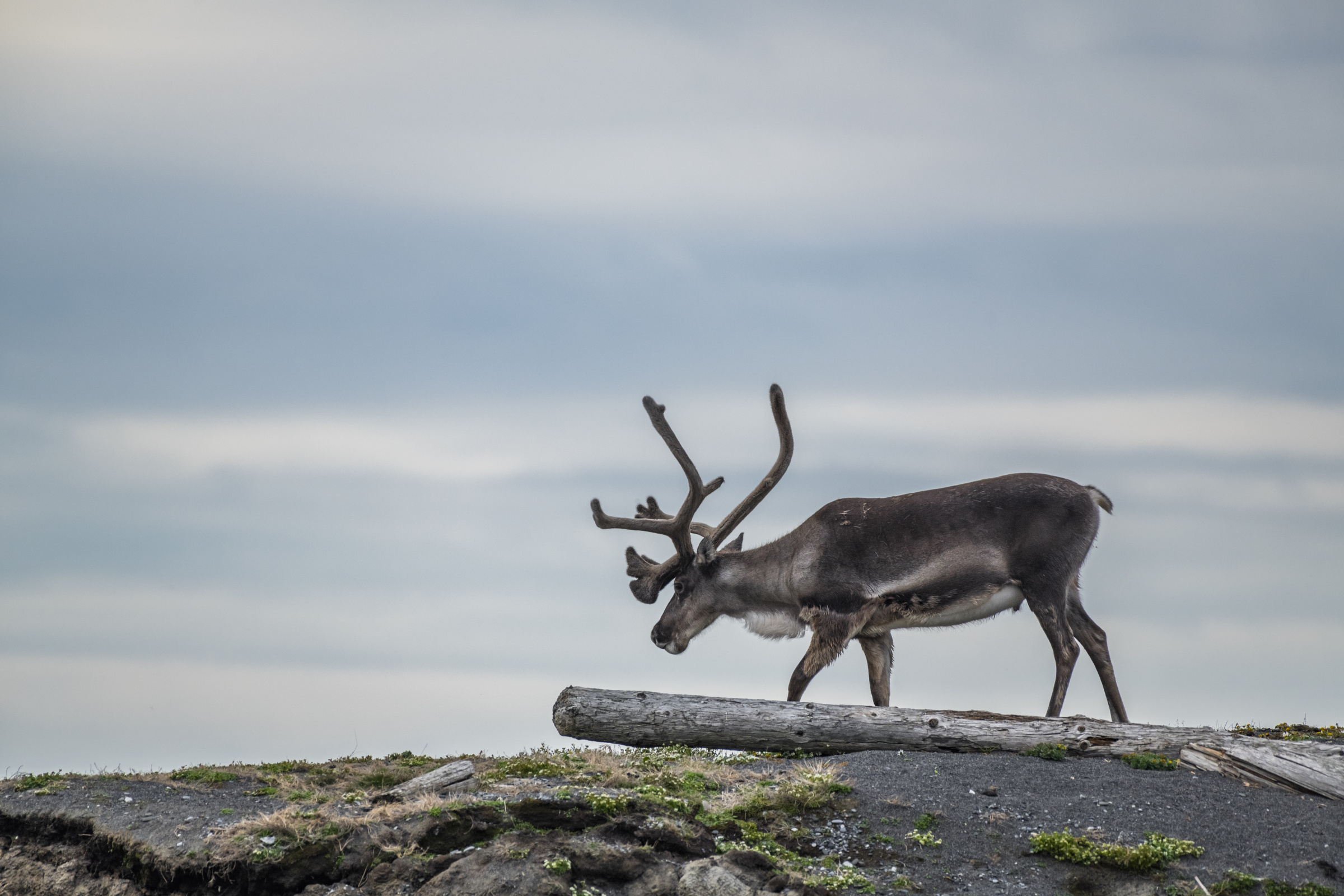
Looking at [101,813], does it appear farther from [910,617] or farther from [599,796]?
[910,617]

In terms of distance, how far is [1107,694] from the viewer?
15.7 meters

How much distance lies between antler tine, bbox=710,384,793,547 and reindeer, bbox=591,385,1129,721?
3 cm

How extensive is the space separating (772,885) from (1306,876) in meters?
4.60

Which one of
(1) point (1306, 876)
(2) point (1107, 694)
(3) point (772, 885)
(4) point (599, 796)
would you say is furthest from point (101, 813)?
(2) point (1107, 694)

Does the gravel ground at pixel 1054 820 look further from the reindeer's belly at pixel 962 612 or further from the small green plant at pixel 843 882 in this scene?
the reindeer's belly at pixel 962 612

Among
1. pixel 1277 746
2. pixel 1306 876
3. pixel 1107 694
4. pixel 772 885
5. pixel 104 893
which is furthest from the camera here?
pixel 1107 694

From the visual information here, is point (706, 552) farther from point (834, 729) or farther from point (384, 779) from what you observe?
point (384, 779)

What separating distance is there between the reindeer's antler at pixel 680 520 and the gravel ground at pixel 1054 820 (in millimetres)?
5670

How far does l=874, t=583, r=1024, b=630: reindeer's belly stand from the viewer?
1576cm

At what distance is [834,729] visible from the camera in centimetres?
1362

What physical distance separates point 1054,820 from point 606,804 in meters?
4.17

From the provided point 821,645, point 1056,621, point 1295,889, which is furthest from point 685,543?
point 1295,889

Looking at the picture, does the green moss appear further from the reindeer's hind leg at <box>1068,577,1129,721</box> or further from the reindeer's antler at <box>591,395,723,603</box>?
the reindeer's antler at <box>591,395,723,603</box>

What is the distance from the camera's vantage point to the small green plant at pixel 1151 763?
12.6 meters
